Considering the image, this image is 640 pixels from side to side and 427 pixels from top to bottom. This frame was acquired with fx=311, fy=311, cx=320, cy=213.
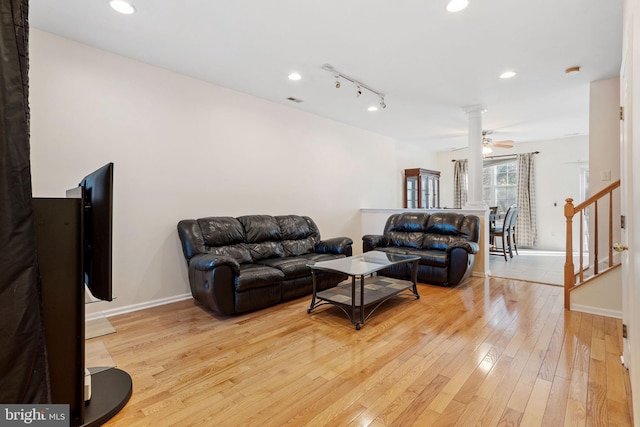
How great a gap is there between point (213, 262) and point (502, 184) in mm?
7669

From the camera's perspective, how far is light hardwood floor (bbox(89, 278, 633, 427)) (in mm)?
1641

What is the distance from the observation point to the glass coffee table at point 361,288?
9.36 feet

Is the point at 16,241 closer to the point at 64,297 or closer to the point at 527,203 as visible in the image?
the point at 64,297

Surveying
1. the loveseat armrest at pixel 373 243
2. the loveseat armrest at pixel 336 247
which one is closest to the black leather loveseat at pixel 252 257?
the loveseat armrest at pixel 336 247

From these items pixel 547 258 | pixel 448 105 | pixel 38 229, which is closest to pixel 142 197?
pixel 38 229

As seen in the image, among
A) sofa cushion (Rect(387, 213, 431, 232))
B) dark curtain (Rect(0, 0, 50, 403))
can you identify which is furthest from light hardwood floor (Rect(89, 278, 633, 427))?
sofa cushion (Rect(387, 213, 431, 232))

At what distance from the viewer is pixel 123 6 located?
2371mm

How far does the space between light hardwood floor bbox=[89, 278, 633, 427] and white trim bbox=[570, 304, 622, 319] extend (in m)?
0.10

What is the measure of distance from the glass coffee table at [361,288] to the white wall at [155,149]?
1.61 meters

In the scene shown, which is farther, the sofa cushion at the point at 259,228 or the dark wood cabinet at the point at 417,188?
the dark wood cabinet at the point at 417,188

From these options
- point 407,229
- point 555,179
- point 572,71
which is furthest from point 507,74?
point 555,179

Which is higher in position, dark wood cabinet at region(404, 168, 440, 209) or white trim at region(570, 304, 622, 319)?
dark wood cabinet at region(404, 168, 440, 209)

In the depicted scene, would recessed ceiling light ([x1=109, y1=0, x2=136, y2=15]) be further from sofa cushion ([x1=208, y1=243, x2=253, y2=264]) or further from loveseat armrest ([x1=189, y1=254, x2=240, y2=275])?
sofa cushion ([x1=208, y1=243, x2=253, y2=264])

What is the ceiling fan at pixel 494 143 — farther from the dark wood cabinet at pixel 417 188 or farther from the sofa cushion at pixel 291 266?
the sofa cushion at pixel 291 266
